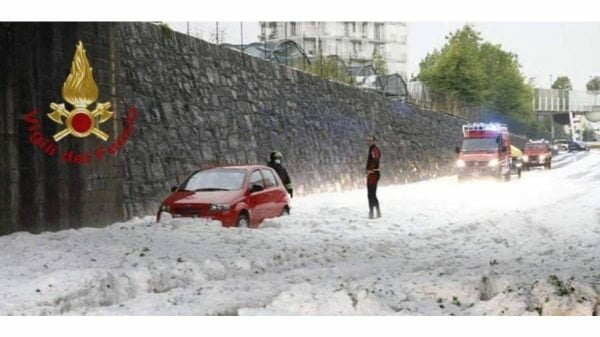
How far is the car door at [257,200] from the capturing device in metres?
11.2

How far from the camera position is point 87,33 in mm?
10750

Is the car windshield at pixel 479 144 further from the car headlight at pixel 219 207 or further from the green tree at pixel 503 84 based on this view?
the car headlight at pixel 219 207

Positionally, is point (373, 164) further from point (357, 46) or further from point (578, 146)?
point (578, 146)

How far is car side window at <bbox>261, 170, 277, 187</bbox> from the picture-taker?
37.3 ft

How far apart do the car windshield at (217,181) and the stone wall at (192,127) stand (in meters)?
0.24

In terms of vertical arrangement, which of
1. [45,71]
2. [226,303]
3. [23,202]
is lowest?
[226,303]

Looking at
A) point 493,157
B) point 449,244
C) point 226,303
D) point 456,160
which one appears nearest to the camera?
point 226,303

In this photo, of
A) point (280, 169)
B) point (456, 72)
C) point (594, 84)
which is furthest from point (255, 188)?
point (594, 84)

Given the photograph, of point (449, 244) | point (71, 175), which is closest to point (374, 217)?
point (449, 244)

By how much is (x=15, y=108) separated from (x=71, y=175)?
1007mm

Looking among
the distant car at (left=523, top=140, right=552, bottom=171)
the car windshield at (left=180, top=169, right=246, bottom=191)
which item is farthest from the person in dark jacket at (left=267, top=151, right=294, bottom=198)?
the distant car at (left=523, top=140, right=552, bottom=171)

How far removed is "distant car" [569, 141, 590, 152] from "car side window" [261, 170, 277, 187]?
11.3ft

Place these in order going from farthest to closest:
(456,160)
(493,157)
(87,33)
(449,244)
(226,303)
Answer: (493,157) < (456,160) < (87,33) < (449,244) < (226,303)

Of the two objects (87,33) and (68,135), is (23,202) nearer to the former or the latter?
(68,135)
